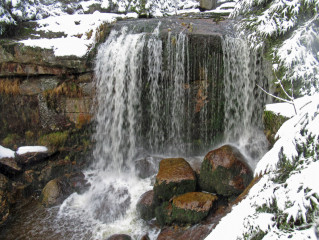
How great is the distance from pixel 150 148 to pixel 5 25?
6.15m

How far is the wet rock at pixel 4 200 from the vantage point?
582 centimetres

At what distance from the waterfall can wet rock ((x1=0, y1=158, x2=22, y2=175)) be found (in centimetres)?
625

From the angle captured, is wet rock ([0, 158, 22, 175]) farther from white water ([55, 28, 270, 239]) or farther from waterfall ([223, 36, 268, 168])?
waterfall ([223, 36, 268, 168])

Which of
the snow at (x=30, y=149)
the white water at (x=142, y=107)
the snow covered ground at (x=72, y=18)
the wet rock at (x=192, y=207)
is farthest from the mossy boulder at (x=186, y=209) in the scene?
the snow covered ground at (x=72, y=18)

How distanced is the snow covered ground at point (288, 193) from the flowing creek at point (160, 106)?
447cm

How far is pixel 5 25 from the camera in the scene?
782cm

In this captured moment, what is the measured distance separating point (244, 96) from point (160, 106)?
98.4 inches

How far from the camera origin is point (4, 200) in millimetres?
6051

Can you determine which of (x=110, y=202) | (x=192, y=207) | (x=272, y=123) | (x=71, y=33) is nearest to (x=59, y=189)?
(x=110, y=202)

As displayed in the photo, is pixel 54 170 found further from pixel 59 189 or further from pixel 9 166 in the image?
pixel 9 166

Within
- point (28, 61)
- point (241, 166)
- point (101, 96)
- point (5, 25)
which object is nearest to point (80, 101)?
point (101, 96)

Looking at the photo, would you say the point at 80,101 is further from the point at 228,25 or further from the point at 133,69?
the point at 228,25

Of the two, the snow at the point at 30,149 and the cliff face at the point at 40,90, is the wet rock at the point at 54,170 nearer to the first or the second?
the snow at the point at 30,149

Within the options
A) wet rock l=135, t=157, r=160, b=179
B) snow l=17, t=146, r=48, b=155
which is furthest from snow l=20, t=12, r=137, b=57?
wet rock l=135, t=157, r=160, b=179
